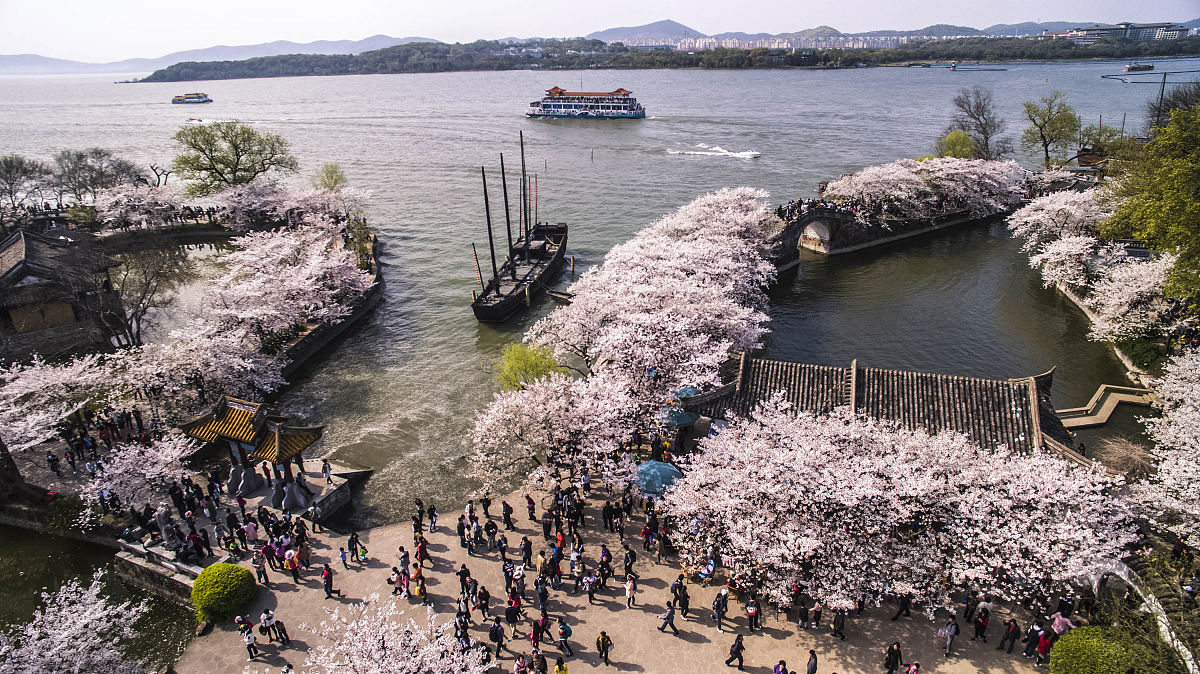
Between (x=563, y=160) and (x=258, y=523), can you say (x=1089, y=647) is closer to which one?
(x=258, y=523)

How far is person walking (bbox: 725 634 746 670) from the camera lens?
17986 millimetres

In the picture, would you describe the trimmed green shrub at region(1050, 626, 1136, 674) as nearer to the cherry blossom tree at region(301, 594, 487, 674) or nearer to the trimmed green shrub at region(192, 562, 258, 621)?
the cherry blossom tree at region(301, 594, 487, 674)

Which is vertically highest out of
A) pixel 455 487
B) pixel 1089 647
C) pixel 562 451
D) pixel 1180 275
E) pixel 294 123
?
pixel 294 123

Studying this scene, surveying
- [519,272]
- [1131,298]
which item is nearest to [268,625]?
[519,272]

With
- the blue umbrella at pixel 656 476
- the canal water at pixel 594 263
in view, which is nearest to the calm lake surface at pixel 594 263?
the canal water at pixel 594 263

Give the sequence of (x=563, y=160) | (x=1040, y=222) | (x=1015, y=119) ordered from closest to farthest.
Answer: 1. (x=1040, y=222)
2. (x=563, y=160)
3. (x=1015, y=119)

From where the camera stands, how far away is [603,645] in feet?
60.9

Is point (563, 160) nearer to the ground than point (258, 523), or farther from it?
farther from it

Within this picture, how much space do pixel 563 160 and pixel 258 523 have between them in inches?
3632

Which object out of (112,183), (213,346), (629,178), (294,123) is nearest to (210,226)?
(112,183)

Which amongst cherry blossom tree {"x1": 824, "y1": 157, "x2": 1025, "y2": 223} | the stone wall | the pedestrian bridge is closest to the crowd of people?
the stone wall

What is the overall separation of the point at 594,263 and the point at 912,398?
38606 mm

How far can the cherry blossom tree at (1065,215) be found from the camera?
49531 mm

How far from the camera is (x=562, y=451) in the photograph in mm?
25297
